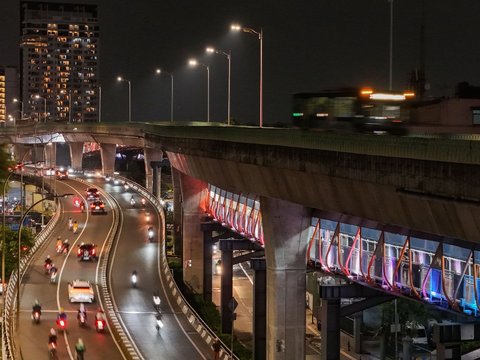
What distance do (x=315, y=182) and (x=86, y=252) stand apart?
41.5m

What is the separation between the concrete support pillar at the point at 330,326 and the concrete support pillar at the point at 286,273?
2.03m

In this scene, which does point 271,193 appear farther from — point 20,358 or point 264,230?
point 20,358

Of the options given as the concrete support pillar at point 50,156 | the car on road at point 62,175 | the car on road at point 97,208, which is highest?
the concrete support pillar at point 50,156

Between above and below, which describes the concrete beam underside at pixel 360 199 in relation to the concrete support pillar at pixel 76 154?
above

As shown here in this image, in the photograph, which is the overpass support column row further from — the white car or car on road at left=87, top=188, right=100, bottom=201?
car on road at left=87, top=188, right=100, bottom=201

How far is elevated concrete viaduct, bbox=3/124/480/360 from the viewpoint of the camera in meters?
24.6

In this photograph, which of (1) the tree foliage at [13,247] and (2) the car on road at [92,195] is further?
(2) the car on road at [92,195]

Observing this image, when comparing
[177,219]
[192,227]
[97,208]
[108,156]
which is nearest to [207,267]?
[192,227]

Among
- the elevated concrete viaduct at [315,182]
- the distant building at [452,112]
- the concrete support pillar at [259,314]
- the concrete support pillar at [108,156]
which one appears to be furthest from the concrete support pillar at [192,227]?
the concrete support pillar at [108,156]

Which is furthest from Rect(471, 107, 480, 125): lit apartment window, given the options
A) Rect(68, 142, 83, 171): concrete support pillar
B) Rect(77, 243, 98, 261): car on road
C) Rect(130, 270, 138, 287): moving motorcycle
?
Rect(68, 142, 83, 171): concrete support pillar

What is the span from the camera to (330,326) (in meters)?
39.7

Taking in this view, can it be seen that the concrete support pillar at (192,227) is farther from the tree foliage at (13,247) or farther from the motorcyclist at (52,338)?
the motorcyclist at (52,338)

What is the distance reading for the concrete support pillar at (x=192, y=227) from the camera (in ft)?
240

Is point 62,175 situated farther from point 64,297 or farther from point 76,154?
point 64,297
